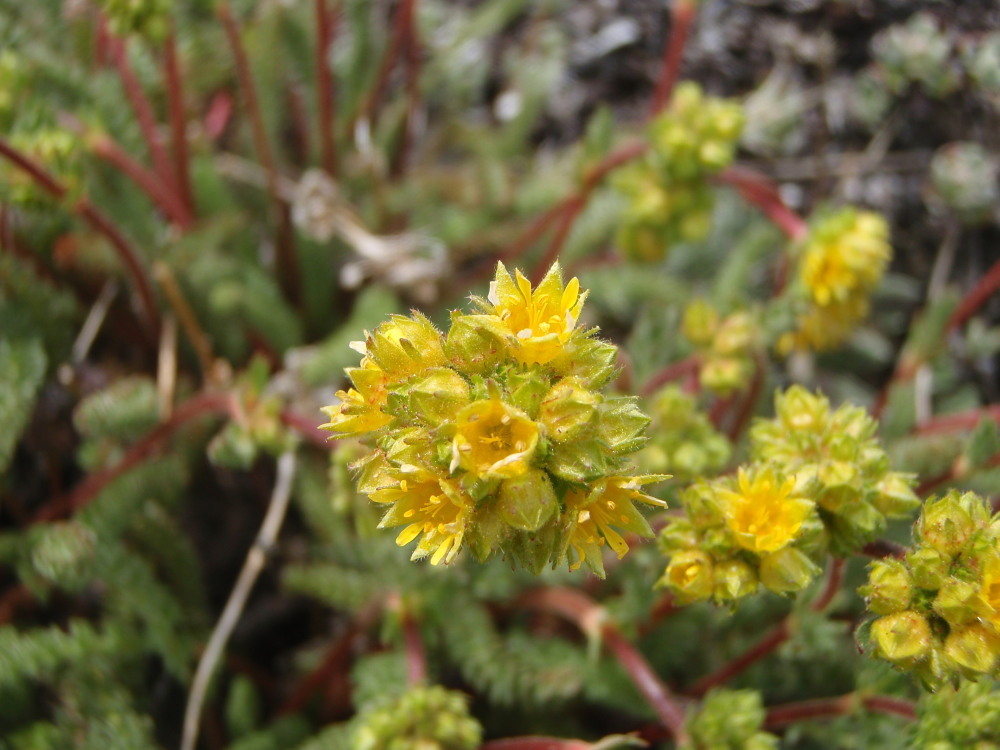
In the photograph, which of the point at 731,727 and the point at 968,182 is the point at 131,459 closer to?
the point at 731,727

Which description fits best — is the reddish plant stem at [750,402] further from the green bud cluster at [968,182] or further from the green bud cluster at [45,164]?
the green bud cluster at [45,164]

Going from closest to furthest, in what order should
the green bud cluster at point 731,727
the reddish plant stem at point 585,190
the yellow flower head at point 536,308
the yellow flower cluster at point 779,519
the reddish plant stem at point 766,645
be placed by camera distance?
1. the yellow flower head at point 536,308
2. the yellow flower cluster at point 779,519
3. the green bud cluster at point 731,727
4. the reddish plant stem at point 766,645
5. the reddish plant stem at point 585,190

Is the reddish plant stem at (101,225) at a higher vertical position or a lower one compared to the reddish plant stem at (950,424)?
higher

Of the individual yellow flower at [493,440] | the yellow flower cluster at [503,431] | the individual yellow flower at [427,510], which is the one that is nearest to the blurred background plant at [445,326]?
the yellow flower cluster at [503,431]

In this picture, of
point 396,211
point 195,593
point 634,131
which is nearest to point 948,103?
point 634,131

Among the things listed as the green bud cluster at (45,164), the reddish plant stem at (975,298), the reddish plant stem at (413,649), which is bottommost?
the reddish plant stem at (975,298)

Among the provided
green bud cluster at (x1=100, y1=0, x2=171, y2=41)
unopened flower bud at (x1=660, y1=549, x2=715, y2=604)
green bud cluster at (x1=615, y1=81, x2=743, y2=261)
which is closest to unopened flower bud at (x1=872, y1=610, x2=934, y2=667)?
unopened flower bud at (x1=660, y1=549, x2=715, y2=604)

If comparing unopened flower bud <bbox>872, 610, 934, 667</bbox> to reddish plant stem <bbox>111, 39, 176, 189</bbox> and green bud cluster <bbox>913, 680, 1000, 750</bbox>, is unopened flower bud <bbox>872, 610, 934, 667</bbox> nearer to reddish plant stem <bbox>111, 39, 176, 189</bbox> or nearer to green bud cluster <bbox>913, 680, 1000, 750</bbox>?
green bud cluster <bbox>913, 680, 1000, 750</bbox>

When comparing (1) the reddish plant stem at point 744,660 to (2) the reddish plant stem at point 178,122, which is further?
(2) the reddish plant stem at point 178,122
